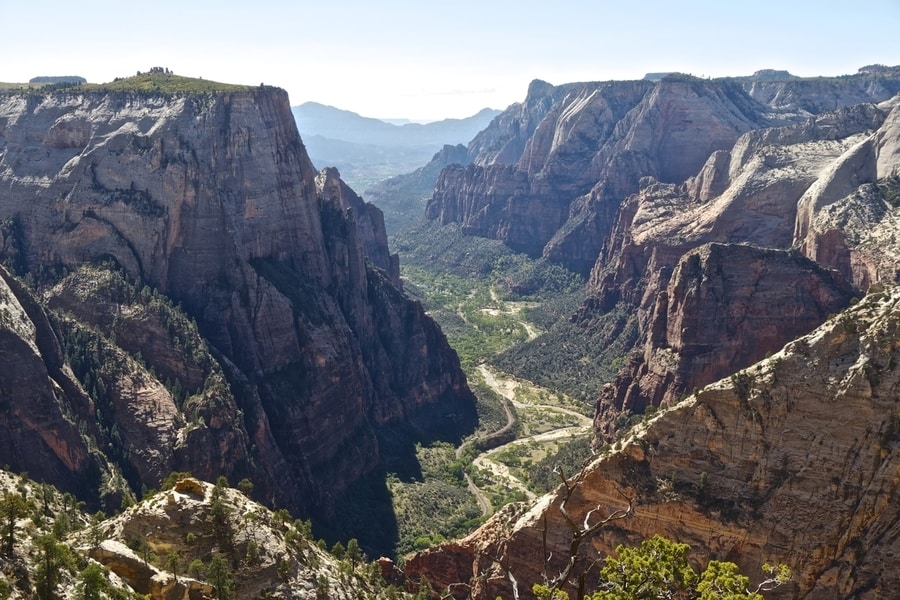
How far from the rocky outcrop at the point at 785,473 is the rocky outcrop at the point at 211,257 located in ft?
158

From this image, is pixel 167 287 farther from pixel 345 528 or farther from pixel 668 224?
pixel 668 224

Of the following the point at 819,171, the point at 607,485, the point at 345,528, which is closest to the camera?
the point at 607,485

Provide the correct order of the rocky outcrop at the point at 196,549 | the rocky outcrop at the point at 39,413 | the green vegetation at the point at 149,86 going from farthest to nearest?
1. the green vegetation at the point at 149,86
2. the rocky outcrop at the point at 39,413
3. the rocky outcrop at the point at 196,549

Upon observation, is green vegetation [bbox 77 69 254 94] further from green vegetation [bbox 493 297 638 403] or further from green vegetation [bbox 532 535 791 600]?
green vegetation [bbox 532 535 791 600]

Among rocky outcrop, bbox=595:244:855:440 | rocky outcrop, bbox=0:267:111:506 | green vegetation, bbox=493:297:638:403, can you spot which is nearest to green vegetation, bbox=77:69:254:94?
rocky outcrop, bbox=0:267:111:506

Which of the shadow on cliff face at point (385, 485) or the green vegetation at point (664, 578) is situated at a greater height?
the green vegetation at point (664, 578)

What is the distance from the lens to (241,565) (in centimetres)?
4712

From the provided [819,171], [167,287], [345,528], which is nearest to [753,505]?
[345,528]

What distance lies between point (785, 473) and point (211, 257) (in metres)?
80.9

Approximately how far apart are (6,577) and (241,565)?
14309 millimetres

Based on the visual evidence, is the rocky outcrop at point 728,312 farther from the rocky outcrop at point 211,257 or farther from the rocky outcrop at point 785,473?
the rocky outcrop at point 785,473

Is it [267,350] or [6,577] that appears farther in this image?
[267,350]

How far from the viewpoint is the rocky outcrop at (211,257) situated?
9400cm

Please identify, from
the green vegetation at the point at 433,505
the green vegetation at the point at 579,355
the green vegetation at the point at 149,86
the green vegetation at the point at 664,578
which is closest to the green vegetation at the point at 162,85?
the green vegetation at the point at 149,86
